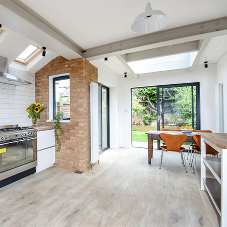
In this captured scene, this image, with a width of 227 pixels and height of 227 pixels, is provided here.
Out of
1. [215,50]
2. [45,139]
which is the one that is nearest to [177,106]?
[215,50]

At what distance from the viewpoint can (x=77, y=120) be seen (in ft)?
10.3

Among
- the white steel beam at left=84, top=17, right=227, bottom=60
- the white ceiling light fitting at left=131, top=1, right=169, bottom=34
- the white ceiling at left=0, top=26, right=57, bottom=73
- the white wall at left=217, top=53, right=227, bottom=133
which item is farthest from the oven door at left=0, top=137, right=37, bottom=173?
the white wall at left=217, top=53, right=227, bottom=133

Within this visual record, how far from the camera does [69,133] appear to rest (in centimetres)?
322

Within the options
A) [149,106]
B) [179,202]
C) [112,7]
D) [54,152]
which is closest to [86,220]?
[179,202]

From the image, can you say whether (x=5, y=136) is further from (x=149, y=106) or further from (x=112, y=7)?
(x=149, y=106)

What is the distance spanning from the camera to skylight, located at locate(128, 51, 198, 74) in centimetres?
423

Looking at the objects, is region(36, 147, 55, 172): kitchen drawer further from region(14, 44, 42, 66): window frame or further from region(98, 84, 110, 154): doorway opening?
region(14, 44, 42, 66): window frame

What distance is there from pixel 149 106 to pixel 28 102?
A: 14.7 feet

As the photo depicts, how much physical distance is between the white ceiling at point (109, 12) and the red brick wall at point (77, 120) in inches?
33.3

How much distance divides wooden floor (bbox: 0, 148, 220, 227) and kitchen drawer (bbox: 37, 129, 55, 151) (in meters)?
0.56

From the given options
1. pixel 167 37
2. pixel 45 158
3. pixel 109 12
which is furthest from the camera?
pixel 45 158

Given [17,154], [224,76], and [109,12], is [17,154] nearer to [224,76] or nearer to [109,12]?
[109,12]

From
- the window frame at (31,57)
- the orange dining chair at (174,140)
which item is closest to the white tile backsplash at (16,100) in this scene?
the window frame at (31,57)

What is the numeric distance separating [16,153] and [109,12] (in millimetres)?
2773
